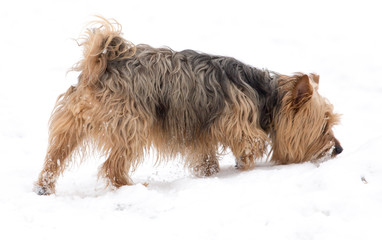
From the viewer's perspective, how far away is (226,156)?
6.70 m

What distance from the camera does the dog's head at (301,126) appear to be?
5238 mm

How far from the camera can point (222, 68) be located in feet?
16.5

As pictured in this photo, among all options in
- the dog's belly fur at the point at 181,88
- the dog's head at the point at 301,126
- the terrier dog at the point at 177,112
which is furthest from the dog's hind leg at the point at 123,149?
the dog's head at the point at 301,126

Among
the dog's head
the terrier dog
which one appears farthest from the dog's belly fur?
the dog's head

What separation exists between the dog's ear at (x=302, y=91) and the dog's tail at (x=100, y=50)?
5.71 ft

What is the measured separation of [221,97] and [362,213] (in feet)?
6.98

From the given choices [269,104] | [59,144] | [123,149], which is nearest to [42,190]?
[59,144]

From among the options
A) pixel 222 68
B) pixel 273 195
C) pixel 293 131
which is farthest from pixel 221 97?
pixel 273 195

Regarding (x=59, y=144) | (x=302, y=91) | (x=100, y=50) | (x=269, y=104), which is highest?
(x=100, y=50)

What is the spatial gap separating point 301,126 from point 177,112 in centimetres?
144

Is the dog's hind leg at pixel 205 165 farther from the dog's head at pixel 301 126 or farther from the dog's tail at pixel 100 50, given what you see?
the dog's tail at pixel 100 50

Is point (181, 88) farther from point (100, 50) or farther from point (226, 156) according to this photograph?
point (226, 156)

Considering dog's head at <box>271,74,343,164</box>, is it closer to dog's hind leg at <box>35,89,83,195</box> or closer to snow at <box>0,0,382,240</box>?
snow at <box>0,0,382,240</box>

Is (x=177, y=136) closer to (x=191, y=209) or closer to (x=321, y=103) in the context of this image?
(x=191, y=209)
